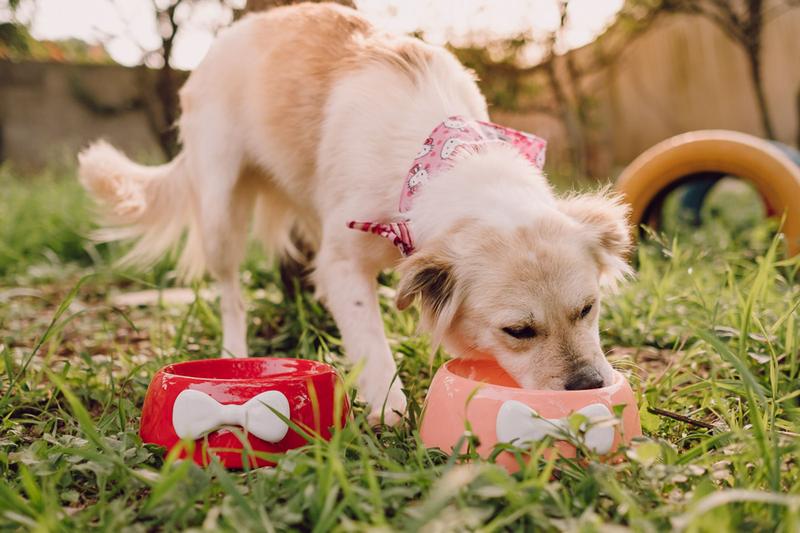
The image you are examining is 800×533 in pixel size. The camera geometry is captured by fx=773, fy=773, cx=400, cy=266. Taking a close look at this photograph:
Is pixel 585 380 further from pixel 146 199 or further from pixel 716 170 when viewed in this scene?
pixel 716 170

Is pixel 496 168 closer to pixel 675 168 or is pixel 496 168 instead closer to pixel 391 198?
pixel 391 198

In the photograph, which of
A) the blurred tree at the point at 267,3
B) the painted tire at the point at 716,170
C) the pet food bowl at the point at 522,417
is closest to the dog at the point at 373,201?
the pet food bowl at the point at 522,417

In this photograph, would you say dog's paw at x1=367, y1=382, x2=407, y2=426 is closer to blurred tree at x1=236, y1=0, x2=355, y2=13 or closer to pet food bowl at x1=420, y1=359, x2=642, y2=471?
pet food bowl at x1=420, y1=359, x2=642, y2=471

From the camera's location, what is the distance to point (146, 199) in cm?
420

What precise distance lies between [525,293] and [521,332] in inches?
4.7

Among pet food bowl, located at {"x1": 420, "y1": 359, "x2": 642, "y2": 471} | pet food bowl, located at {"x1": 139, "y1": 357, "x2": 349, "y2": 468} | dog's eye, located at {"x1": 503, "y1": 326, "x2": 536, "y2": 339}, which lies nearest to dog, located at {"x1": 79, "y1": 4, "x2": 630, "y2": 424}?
dog's eye, located at {"x1": 503, "y1": 326, "x2": 536, "y2": 339}

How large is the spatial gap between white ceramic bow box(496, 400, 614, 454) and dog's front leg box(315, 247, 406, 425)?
0.65 m

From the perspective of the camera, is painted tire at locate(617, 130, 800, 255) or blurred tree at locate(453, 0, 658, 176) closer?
painted tire at locate(617, 130, 800, 255)

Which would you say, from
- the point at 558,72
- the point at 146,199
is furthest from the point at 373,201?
the point at 558,72

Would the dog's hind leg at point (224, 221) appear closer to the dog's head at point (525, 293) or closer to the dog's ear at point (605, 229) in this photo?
the dog's head at point (525, 293)

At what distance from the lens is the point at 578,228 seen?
2.48 metres

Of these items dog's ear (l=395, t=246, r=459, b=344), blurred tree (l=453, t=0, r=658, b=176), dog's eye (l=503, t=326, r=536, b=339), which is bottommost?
dog's eye (l=503, t=326, r=536, b=339)

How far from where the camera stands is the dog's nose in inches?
82.7

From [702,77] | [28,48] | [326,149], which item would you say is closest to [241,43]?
[326,149]
